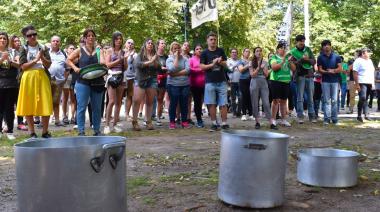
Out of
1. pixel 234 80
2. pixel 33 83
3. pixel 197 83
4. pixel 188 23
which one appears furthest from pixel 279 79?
pixel 188 23

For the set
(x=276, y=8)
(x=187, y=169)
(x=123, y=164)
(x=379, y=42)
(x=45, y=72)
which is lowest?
(x=187, y=169)

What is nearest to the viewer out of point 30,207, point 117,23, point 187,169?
point 30,207

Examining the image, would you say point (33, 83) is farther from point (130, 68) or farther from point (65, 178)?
point (65, 178)

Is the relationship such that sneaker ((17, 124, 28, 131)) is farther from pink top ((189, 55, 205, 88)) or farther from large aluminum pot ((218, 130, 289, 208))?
large aluminum pot ((218, 130, 289, 208))

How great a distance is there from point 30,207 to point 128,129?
22.4 ft

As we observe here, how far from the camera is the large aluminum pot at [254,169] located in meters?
3.74

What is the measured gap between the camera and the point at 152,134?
8.88 metres

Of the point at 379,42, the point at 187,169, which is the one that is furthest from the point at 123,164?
the point at 379,42

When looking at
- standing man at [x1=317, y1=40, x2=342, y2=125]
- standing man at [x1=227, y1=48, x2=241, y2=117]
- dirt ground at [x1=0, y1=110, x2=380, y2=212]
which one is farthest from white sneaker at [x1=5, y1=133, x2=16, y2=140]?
standing man at [x1=227, y1=48, x2=241, y2=117]

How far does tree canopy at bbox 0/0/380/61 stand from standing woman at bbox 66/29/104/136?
1158cm

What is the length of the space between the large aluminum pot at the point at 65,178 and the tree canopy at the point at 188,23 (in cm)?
1654

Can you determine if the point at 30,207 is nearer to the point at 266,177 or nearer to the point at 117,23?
the point at 266,177

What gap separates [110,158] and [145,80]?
245 inches

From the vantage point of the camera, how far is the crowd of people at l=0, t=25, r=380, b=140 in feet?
25.4
